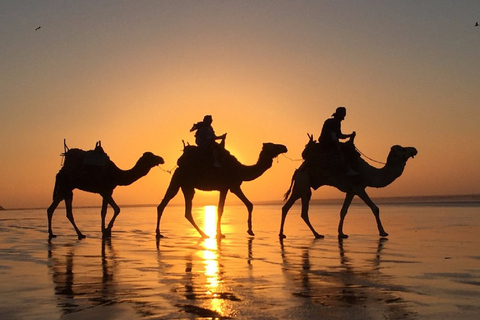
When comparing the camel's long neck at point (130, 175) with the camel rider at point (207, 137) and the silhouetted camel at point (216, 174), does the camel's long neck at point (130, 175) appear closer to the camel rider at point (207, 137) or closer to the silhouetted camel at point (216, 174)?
the silhouetted camel at point (216, 174)

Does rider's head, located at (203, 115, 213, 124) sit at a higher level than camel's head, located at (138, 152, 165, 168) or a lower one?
higher

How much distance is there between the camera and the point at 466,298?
6.26 m

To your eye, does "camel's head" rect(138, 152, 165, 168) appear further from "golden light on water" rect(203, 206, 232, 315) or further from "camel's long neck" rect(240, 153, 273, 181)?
"golden light on water" rect(203, 206, 232, 315)

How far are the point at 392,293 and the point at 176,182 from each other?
10.7 metres

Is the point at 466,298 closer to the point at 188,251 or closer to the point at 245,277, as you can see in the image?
the point at 245,277

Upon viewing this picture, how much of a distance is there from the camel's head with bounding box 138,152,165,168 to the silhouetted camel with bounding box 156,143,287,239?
5.28 feet

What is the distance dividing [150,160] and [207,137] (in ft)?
10.2

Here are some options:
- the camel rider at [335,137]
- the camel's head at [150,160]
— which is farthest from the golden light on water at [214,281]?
the camel's head at [150,160]

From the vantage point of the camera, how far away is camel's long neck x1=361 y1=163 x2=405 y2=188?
1622 cm

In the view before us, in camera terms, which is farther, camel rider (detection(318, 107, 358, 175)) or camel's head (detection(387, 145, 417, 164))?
camel's head (detection(387, 145, 417, 164))

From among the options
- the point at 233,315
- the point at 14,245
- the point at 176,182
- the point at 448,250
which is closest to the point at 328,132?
the point at 176,182

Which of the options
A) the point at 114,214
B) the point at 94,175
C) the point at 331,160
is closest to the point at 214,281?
the point at 331,160

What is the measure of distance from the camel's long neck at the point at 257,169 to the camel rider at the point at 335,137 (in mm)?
1560

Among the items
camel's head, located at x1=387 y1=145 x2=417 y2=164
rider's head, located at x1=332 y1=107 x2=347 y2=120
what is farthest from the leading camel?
rider's head, located at x1=332 y1=107 x2=347 y2=120
